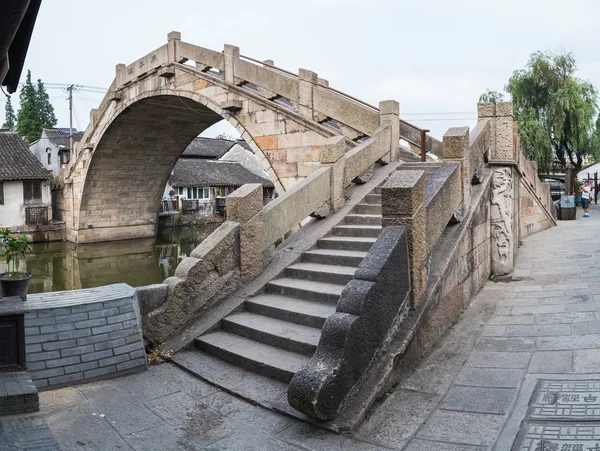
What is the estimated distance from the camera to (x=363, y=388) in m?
4.02

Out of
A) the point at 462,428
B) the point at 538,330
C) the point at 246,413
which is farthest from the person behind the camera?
the point at 538,330

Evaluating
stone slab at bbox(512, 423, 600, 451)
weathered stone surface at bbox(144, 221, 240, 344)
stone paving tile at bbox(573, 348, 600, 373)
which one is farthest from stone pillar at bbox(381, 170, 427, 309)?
weathered stone surface at bbox(144, 221, 240, 344)

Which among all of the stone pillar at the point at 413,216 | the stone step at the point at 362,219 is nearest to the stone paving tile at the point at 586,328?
the stone pillar at the point at 413,216

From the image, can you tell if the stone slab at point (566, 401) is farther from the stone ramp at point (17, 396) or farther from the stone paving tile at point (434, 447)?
the stone ramp at point (17, 396)

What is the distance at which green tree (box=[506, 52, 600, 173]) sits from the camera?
76.1 ft

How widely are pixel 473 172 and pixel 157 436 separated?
4.87m

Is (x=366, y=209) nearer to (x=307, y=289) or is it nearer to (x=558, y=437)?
(x=307, y=289)

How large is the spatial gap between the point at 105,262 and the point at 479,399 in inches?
742

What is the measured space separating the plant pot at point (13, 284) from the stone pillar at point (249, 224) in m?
3.90

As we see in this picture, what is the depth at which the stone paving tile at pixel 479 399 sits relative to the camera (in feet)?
12.5

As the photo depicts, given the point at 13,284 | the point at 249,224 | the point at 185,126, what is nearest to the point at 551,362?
the point at 249,224

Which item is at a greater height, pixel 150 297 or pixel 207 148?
pixel 207 148

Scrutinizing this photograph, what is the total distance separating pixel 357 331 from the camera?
3924mm

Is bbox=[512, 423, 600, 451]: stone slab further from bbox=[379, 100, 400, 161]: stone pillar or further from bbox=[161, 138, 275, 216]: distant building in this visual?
bbox=[161, 138, 275, 216]: distant building
